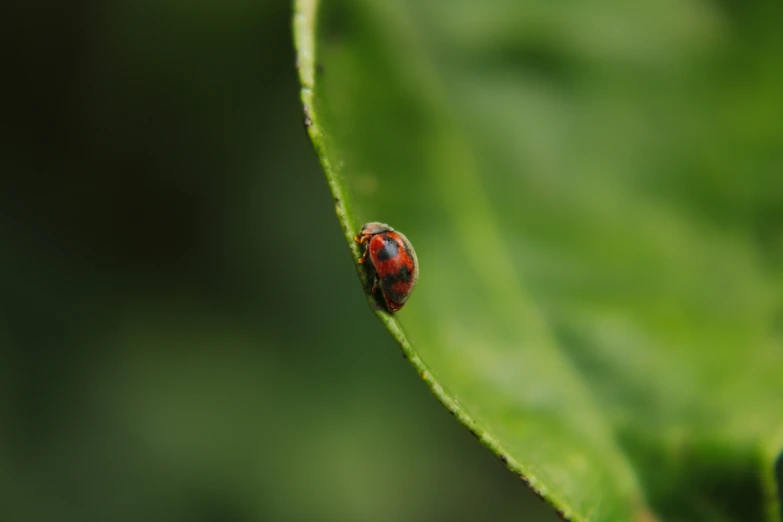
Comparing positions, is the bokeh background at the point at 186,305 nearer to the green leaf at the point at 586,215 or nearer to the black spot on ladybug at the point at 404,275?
the green leaf at the point at 586,215

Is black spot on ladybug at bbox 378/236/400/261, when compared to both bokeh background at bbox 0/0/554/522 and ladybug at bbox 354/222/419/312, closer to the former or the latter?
ladybug at bbox 354/222/419/312

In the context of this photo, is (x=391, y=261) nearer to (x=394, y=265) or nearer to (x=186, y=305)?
(x=394, y=265)

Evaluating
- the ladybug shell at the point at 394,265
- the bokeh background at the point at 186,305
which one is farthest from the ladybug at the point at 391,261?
the bokeh background at the point at 186,305

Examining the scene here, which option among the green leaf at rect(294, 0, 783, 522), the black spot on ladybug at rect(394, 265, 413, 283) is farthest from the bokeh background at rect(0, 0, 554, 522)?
the black spot on ladybug at rect(394, 265, 413, 283)

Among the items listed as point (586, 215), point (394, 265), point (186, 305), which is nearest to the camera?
point (394, 265)

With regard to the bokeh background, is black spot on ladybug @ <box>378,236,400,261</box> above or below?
above

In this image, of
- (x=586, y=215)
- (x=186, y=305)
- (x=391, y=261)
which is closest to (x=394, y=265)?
(x=391, y=261)

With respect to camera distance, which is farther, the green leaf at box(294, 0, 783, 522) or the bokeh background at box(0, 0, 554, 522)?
the bokeh background at box(0, 0, 554, 522)
